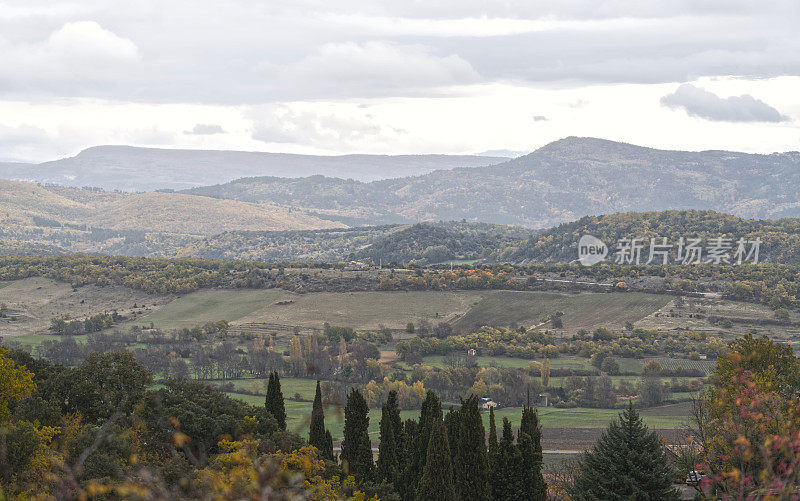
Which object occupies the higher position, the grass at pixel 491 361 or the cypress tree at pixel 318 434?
the cypress tree at pixel 318 434

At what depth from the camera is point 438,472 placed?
4369 cm

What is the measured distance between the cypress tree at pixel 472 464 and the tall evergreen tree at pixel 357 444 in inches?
347

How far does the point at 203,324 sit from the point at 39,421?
124 meters

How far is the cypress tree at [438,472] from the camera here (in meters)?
43.6

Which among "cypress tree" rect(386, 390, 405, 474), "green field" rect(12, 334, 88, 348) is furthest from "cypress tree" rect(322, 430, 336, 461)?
"green field" rect(12, 334, 88, 348)

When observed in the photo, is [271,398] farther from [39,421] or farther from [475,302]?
[475,302]

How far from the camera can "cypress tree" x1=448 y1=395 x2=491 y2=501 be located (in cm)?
4806

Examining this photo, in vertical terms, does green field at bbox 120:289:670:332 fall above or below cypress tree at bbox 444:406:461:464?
below

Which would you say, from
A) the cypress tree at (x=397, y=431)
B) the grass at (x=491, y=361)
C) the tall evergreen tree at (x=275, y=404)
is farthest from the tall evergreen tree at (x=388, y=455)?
the grass at (x=491, y=361)

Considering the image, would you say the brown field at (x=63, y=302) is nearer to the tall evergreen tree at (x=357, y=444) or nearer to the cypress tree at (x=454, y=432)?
the tall evergreen tree at (x=357, y=444)

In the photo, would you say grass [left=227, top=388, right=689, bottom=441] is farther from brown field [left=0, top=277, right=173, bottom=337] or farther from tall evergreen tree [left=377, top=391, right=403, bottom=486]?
brown field [left=0, top=277, right=173, bottom=337]

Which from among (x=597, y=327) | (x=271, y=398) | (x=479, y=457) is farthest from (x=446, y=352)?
(x=479, y=457)

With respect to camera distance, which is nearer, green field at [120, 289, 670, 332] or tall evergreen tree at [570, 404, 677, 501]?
tall evergreen tree at [570, 404, 677, 501]

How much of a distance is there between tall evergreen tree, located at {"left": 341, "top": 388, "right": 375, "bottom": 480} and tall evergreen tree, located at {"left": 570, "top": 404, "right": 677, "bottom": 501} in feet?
52.0
